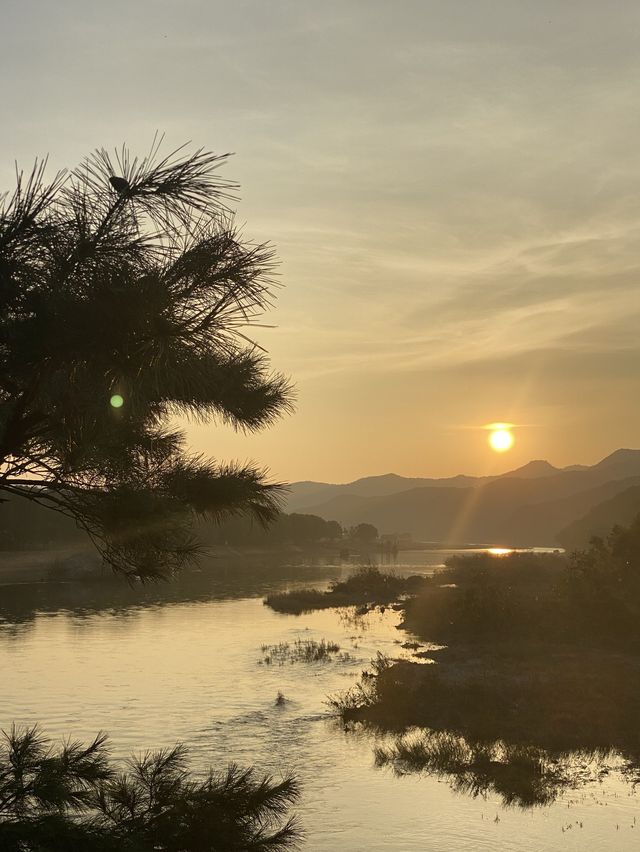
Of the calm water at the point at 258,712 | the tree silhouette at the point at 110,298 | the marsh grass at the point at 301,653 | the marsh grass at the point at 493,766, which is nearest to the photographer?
the tree silhouette at the point at 110,298

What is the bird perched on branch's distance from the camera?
5.95 meters

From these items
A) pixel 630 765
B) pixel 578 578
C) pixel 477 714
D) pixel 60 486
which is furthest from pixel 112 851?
pixel 578 578

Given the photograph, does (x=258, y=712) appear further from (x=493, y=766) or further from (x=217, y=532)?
(x=217, y=532)

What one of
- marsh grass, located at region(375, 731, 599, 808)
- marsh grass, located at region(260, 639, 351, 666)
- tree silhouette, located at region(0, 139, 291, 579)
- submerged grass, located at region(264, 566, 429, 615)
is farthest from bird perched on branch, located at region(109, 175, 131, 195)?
submerged grass, located at region(264, 566, 429, 615)

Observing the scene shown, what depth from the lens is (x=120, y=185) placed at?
5969 mm

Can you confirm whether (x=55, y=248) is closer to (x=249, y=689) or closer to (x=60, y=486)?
(x=60, y=486)

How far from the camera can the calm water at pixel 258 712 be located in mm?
15727

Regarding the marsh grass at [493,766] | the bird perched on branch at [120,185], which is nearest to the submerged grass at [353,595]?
the marsh grass at [493,766]

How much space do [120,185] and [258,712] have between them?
2057 centimetres

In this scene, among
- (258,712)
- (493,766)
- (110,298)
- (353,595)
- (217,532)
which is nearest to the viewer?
(110,298)

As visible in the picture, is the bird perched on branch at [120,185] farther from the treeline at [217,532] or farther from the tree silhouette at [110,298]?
the treeline at [217,532]

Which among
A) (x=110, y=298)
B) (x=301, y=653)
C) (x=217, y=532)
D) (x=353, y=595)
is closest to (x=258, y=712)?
(x=301, y=653)

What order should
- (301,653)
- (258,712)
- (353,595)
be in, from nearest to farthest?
(258,712)
(301,653)
(353,595)

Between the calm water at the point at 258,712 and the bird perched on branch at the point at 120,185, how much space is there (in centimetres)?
1265
